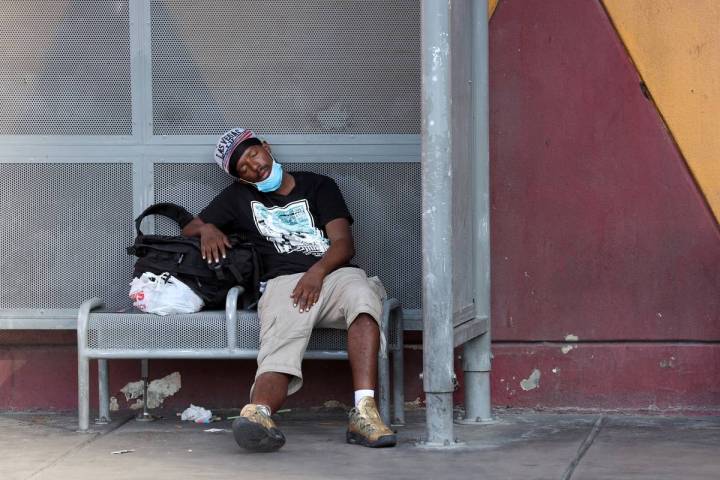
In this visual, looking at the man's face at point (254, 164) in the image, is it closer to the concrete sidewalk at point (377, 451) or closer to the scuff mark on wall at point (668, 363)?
the concrete sidewalk at point (377, 451)

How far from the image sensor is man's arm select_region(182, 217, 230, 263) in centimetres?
570

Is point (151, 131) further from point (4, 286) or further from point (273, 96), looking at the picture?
point (4, 286)

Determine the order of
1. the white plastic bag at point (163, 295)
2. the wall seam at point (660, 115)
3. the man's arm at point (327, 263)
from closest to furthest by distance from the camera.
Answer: the man's arm at point (327, 263) < the white plastic bag at point (163, 295) < the wall seam at point (660, 115)

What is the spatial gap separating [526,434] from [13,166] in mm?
2627

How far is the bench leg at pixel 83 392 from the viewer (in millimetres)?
5656

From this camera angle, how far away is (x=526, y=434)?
5.50m

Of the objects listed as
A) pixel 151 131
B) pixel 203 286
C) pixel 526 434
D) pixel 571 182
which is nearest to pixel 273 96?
pixel 151 131

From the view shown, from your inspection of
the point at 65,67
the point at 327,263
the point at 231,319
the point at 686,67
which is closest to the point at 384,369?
the point at 327,263

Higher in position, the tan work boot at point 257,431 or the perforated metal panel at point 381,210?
the perforated metal panel at point 381,210

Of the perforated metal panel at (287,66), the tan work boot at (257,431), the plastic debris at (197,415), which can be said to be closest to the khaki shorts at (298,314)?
the tan work boot at (257,431)

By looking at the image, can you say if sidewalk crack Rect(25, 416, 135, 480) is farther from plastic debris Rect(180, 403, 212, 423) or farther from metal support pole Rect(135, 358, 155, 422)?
plastic debris Rect(180, 403, 212, 423)

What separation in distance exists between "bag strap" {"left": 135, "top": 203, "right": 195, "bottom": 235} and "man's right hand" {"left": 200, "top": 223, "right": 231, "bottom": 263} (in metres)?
0.16

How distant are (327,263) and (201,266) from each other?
22.6 inches

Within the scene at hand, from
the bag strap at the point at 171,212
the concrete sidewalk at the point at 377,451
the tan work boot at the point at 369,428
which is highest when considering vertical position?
the bag strap at the point at 171,212
